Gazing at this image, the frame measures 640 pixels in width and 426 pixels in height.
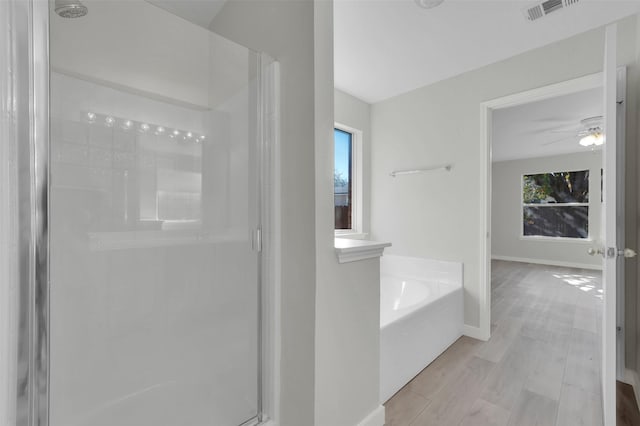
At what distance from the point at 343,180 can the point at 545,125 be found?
321 cm

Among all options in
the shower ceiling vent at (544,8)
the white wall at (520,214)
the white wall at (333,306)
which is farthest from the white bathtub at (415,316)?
Answer: the white wall at (520,214)

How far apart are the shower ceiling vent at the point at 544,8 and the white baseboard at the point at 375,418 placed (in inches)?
102

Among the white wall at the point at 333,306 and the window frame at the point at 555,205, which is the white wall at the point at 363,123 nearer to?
the white wall at the point at 333,306

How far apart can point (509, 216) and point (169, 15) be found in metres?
7.55

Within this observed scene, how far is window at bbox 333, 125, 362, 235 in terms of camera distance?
328cm

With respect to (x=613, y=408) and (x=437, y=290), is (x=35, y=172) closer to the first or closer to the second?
(x=613, y=408)

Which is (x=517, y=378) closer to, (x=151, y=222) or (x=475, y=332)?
→ (x=475, y=332)

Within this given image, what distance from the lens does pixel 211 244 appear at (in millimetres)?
1310

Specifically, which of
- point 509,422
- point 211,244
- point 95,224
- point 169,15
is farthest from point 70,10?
point 509,422

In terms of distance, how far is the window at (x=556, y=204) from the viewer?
→ 5863 millimetres

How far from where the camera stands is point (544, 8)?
1.84m

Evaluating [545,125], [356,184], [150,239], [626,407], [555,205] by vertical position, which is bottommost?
[626,407]

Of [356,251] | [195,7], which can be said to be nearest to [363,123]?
[195,7]

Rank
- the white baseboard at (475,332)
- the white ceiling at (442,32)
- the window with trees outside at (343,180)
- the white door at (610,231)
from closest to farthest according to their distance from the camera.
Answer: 1. the white door at (610,231)
2. the white ceiling at (442,32)
3. the white baseboard at (475,332)
4. the window with trees outside at (343,180)
